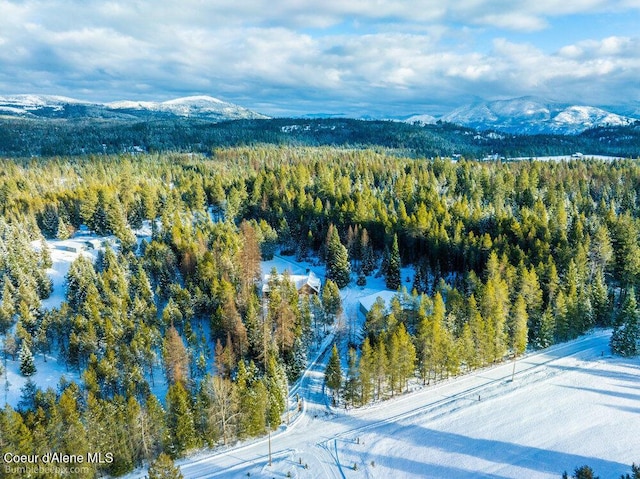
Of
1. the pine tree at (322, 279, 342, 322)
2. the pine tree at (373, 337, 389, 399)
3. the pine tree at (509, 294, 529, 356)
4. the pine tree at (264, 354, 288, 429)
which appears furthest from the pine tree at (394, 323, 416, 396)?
the pine tree at (509, 294, 529, 356)

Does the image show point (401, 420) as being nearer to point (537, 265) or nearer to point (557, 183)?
point (537, 265)

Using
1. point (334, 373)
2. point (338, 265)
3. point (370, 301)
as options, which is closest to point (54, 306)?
point (338, 265)

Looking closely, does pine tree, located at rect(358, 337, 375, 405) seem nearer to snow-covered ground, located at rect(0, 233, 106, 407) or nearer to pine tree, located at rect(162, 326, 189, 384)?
pine tree, located at rect(162, 326, 189, 384)

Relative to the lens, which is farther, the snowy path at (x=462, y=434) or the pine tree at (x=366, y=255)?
the pine tree at (x=366, y=255)

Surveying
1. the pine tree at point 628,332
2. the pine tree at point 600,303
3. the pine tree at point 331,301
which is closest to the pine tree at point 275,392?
the pine tree at point 331,301

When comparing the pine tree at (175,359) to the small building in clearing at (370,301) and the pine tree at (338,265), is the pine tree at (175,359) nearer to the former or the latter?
the small building in clearing at (370,301)

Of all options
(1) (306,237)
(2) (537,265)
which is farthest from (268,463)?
(1) (306,237)

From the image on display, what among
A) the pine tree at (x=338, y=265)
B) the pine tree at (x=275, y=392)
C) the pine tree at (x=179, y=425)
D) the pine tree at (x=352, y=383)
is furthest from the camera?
the pine tree at (x=338, y=265)
